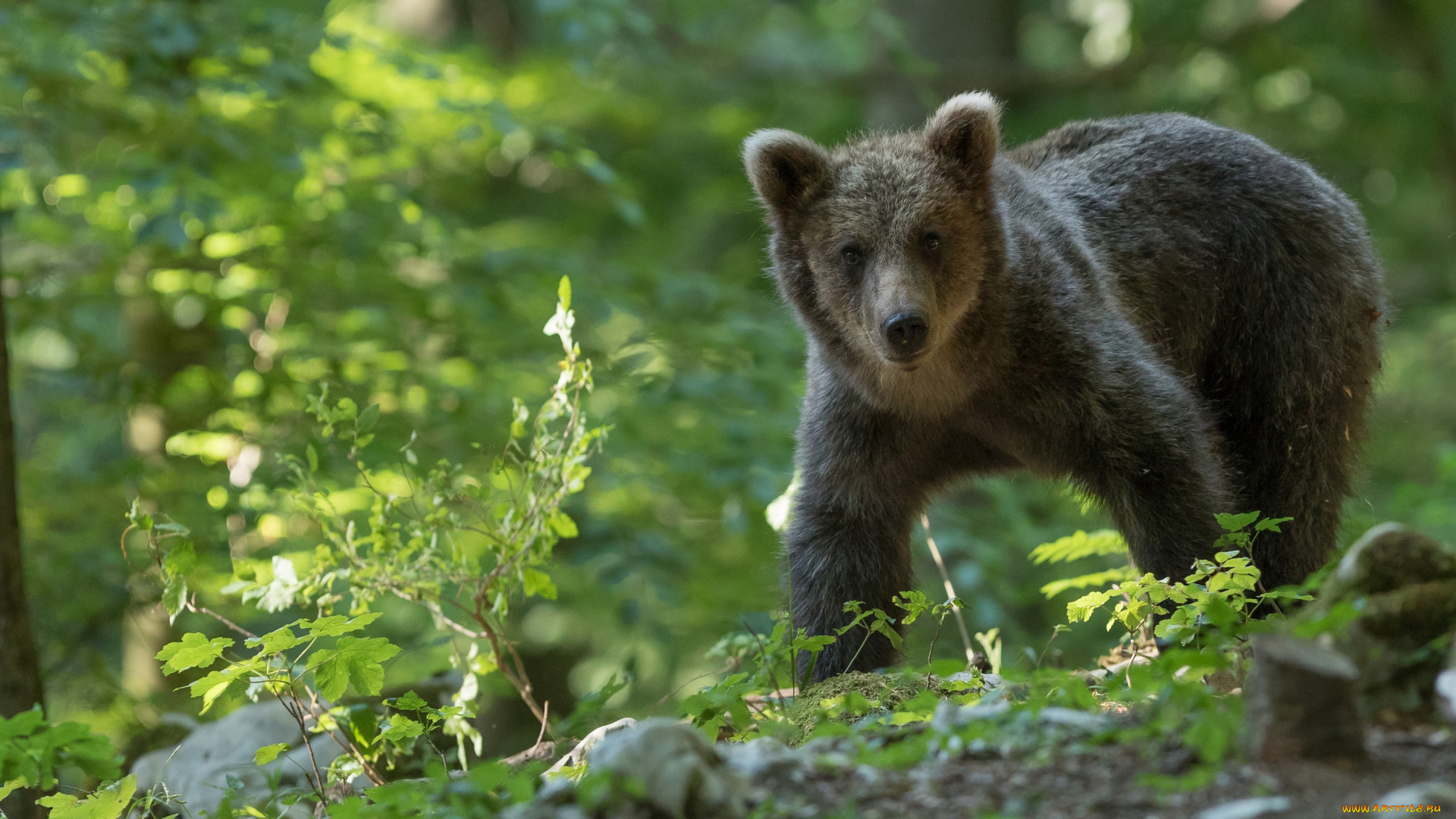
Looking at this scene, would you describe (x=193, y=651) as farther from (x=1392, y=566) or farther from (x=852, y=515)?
(x=1392, y=566)

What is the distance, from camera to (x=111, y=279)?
7492mm

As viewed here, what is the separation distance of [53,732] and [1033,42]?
15.0 metres

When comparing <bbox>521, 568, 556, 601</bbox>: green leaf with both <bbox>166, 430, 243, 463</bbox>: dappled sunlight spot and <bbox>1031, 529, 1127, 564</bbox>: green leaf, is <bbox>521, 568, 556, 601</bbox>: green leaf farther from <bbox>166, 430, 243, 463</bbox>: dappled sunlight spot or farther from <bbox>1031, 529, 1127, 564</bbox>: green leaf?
<bbox>166, 430, 243, 463</bbox>: dappled sunlight spot

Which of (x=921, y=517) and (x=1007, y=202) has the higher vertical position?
(x=1007, y=202)

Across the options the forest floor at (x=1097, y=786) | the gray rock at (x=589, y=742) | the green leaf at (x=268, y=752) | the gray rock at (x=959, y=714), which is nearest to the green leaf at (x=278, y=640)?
the green leaf at (x=268, y=752)

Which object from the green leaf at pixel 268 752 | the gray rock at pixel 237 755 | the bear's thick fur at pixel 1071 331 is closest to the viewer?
the green leaf at pixel 268 752

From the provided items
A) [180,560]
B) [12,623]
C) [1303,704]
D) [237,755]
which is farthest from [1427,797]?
[12,623]

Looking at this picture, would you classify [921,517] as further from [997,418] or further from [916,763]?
[916,763]

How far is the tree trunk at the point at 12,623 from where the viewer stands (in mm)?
A: 4855

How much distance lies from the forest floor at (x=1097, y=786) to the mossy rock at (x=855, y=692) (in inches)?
40.0

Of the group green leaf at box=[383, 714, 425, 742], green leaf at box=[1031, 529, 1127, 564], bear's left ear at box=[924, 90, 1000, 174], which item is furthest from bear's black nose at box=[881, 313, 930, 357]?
green leaf at box=[383, 714, 425, 742]

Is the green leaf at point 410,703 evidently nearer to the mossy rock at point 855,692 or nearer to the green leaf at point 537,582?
the green leaf at point 537,582

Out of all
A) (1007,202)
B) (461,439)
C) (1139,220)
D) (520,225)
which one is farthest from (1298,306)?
(520,225)

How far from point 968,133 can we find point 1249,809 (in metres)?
3.33
